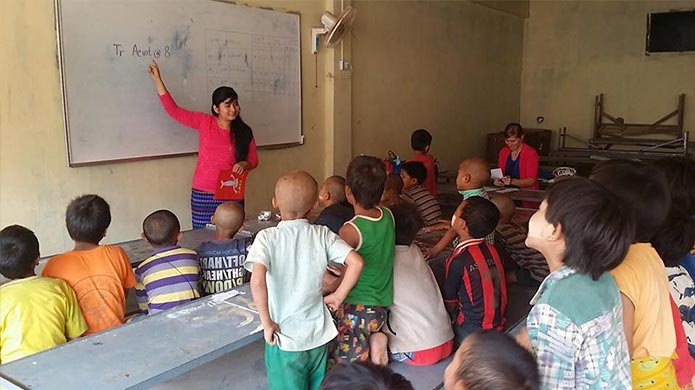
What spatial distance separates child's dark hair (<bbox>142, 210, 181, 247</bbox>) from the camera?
243cm

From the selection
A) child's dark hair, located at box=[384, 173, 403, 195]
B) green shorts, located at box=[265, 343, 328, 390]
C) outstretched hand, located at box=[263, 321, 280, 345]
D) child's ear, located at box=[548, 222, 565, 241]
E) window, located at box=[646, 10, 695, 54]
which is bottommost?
green shorts, located at box=[265, 343, 328, 390]

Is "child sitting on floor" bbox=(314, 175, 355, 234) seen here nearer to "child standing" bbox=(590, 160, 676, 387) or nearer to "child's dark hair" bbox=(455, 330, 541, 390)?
"child standing" bbox=(590, 160, 676, 387)

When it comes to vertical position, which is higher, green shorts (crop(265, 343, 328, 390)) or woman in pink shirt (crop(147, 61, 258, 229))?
woman in pink shirt (crop(147, 61, 258, 229))

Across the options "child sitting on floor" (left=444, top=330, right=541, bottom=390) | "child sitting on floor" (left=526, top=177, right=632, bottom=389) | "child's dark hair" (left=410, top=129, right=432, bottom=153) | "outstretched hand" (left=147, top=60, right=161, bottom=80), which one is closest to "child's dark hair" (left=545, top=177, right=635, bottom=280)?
"child sitting on floor" (left=526, top=177, right=632, bottom=389)

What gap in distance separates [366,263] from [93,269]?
3.29 feet

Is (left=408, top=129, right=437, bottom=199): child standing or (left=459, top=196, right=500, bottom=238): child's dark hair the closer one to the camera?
(left=459, top=196, right=500, bottom=238): child's dark hair

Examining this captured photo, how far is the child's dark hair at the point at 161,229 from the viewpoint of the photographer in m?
2.43

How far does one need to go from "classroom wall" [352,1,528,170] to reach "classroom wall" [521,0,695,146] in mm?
308

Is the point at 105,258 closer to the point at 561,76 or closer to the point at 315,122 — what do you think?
the point at 315,122

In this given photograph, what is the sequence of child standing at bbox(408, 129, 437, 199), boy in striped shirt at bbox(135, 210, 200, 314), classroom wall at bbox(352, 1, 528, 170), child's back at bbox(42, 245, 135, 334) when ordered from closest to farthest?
1. child's back at bbox(42, 245, 135, 334)
2. boy in striped shirt at bbox(135, 210, 200, 314)
3. child standing at bbox(408, 129, 437, 199)
4. classroom wall at bbox(352, 1, 528, 170)

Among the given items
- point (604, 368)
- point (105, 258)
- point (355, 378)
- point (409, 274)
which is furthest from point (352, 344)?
point (355, 378)

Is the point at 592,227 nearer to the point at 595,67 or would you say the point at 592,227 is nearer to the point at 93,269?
the point at 93,269

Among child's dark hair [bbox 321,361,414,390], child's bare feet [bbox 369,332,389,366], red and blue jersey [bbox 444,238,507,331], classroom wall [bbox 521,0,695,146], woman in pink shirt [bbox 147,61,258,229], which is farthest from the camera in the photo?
classroom wall [bbox 521,0,695,146]

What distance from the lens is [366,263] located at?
7.52ft
